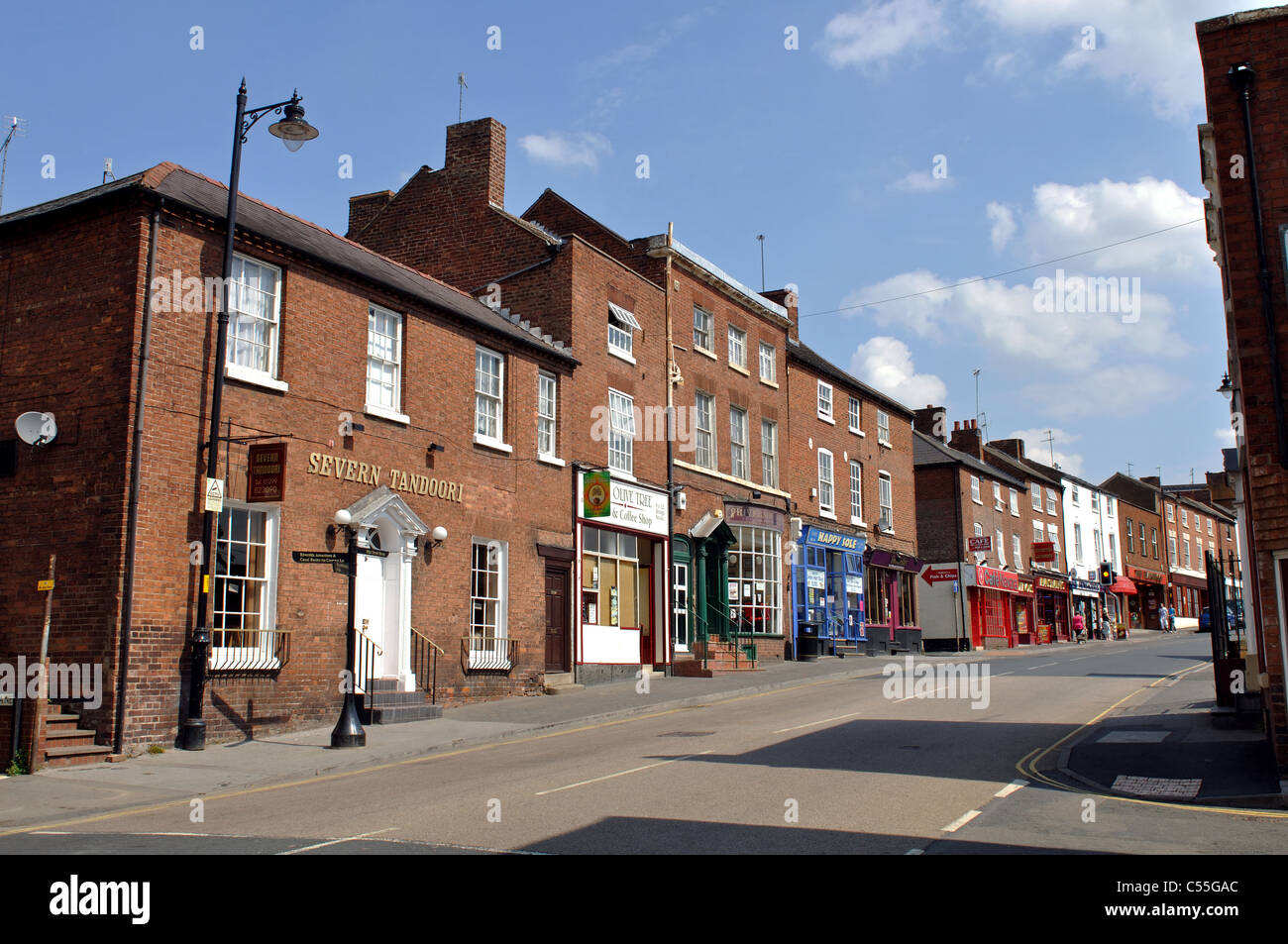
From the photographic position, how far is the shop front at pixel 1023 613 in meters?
52.2

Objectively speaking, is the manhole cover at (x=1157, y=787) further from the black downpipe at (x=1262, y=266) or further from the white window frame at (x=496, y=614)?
the white window frame at (x=496, y=614)

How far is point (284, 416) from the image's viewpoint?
1675cm

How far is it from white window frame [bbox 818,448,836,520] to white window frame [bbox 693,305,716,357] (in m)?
7.22

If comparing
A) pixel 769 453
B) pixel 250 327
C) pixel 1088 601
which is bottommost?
pixel 1088 601

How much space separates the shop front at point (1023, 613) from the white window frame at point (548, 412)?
35.0 metres

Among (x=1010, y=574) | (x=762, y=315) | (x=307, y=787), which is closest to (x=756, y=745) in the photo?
(x=307, y=787)

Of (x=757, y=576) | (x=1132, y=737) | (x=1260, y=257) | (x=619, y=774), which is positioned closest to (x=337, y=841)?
(x=619, y=774)

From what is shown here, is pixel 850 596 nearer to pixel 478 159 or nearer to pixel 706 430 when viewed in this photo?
pixel 706 430

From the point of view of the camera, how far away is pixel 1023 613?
176ft

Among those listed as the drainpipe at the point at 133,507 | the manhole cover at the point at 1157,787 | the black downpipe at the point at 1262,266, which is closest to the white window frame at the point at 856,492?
the manhole cover at the point at 1157,787

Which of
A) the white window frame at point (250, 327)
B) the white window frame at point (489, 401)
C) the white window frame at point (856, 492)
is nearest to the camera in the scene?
the white window frame at point (250, 327)

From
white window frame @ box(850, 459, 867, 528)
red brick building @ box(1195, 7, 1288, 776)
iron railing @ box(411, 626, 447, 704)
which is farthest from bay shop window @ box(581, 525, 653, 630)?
red brick building @ box(1195, 7, 1288, 776)

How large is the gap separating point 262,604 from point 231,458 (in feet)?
7.42
